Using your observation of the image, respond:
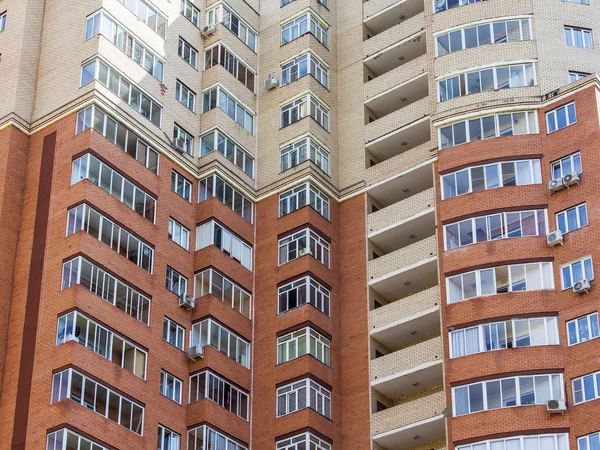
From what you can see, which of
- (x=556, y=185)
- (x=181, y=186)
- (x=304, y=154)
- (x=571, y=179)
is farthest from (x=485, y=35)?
(x=181, y=186)

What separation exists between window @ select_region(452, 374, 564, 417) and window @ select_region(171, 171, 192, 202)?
66.3 ft

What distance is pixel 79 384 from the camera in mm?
58625

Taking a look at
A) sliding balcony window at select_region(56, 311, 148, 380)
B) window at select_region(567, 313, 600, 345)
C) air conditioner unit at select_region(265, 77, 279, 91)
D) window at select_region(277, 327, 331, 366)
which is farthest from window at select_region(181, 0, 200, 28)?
window at select_region(567, 313, 600, 345)

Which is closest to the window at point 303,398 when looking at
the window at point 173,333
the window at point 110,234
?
the window at point 173,333

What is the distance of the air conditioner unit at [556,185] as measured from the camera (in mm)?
63750

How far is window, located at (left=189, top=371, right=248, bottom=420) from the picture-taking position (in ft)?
214

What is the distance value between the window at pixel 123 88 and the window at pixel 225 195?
445cm

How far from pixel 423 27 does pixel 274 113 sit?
10691 millimetres

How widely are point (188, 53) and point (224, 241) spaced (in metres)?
12.7

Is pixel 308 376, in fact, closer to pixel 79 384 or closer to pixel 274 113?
→ pixel 79 384

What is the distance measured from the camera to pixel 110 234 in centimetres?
6406

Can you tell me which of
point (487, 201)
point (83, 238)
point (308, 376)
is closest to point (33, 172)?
point (83, 238)

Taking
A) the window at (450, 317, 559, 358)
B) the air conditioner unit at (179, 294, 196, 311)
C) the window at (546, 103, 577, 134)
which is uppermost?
the window at (546, 103, 577, 134)

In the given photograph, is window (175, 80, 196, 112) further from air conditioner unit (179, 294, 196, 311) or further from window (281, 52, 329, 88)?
air conditioner unit (179, 294, 196, 311)
